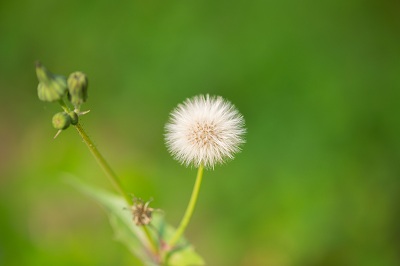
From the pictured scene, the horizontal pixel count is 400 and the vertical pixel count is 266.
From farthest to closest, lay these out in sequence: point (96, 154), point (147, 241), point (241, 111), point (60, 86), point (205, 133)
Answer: point (241, 111)
point (147, 241)
point (205, 133)
point (96, 154)
point (60, 86)

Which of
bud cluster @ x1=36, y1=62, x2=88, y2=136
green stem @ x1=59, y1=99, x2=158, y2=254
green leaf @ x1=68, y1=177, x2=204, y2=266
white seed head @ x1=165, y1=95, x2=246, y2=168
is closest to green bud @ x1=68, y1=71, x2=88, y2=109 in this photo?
bud cluster @ x1=36, y1=62, x2=88, y2=136

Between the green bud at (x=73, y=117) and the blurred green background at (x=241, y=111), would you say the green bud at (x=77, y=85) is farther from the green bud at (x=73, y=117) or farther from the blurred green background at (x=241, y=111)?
the blurred green background at (x=241, y=111)

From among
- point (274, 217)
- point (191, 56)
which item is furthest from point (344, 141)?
point (191, 56)

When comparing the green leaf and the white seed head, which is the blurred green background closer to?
the green leaf

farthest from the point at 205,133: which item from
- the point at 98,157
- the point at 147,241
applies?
the point at 147,241

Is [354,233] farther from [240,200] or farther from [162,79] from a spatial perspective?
[162,79]

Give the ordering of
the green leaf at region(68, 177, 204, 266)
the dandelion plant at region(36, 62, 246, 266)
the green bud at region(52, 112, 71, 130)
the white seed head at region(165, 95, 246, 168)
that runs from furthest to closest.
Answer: the green leaf at region(68, 177, 204, 266), the white seed head at region(165, 95, 246, 168), the dandelion plant at region(36, 62, 246, 266), the green bud at region(52, 112, 71, 130)

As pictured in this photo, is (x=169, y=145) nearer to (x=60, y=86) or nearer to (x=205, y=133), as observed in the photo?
(x=205, y=133)

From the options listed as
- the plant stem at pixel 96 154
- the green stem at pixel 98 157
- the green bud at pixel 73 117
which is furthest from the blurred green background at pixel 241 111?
the green bud at pixel 73 117
